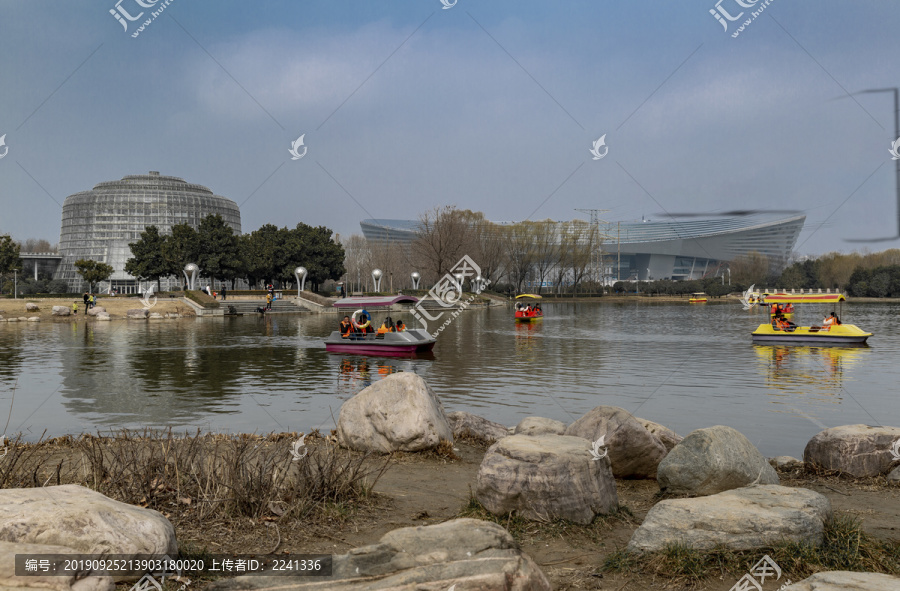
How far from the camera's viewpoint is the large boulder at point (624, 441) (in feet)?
28.2

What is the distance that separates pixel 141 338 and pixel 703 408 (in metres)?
29.8

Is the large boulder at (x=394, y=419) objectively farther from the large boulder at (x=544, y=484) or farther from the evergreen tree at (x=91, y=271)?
the evergreen tree at (x=91, y=271)

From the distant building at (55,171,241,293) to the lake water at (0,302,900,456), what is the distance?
93.9 m

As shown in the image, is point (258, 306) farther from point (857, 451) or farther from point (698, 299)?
point (698, 299)

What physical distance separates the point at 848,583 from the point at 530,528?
270cm

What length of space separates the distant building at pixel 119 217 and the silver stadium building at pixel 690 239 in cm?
4811

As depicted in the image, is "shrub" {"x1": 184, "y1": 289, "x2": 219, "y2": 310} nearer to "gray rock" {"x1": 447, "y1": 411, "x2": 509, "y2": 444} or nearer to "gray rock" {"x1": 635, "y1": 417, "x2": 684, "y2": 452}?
"gray rock" {"x1": 447, "y1": 411, "x2": 509, "y2": 444}

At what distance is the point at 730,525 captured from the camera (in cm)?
550

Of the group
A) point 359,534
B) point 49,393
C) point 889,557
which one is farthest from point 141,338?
point 889,557

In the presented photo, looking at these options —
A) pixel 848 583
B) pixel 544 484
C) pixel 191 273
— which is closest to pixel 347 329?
pixel 544 484

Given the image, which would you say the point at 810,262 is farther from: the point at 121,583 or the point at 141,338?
the point at 121,583

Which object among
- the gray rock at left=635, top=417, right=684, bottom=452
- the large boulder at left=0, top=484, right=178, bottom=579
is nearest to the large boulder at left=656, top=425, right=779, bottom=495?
the gray rock at left=635, top=417, right=684, bottom=452

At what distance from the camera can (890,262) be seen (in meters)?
109

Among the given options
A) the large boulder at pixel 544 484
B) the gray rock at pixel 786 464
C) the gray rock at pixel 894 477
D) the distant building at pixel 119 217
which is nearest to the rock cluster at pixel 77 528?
the large boulder at pixel 544 484
